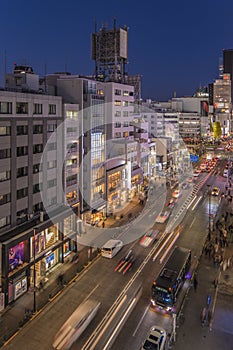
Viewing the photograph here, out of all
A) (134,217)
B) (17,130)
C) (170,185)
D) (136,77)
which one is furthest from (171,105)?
(17,130)

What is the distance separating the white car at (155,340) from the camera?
70.2ft

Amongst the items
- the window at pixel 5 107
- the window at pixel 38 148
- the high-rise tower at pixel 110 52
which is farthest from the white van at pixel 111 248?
the high-rise tower at pixel 110 52

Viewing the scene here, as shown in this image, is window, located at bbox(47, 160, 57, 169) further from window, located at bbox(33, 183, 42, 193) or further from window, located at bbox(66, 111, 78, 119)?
window, located at bbox(66, 111, 78, 119)

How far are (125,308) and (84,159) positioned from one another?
2238 centimetres

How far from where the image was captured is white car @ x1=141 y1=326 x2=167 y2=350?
21.4 m

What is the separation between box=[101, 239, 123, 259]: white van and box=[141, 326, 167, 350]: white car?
14779 millimetres

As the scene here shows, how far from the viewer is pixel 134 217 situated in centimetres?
5131

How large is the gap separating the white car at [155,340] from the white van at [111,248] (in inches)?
582

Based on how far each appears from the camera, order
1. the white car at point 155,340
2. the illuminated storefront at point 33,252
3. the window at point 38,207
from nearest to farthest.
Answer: the white car at point 155,340
the illuminated storefront at point 33,252
the window at point 38,207

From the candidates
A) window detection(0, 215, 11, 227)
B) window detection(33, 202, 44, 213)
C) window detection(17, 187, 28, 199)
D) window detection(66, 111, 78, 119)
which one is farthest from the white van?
window detection(66, 111, 78, 119)

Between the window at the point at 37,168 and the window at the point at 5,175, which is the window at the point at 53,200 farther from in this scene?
the window at the point at 5,175

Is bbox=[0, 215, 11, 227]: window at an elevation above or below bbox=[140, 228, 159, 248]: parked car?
above

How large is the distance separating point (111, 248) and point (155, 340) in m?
16.0

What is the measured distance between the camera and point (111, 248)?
121 feet
